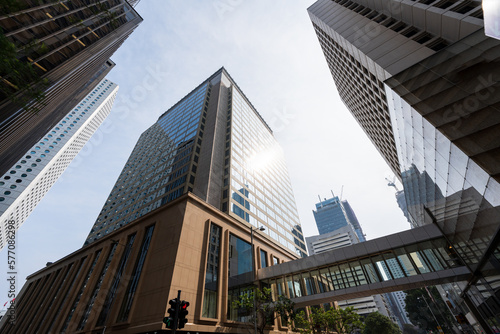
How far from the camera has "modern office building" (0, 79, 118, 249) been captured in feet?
235

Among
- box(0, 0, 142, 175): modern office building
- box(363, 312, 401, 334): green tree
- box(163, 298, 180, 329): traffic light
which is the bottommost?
box(163, 298, 180, 329): traffic light

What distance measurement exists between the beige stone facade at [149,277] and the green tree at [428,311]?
56950 mm

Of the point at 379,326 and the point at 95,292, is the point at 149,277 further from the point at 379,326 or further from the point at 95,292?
the point at 379,326

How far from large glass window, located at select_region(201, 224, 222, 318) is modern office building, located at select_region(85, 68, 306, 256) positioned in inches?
428

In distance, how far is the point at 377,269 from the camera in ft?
67.2

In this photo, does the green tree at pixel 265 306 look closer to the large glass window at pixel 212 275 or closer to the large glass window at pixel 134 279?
the large glass window at pixel 212 275

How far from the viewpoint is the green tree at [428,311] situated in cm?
5466

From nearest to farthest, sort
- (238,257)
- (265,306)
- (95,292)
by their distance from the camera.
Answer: (265,306)
(95,292)
(238,257)

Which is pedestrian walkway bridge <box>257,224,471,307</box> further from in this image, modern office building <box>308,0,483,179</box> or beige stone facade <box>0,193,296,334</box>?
modern office building <box>308,0,483,179</box>

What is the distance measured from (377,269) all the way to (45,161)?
112m

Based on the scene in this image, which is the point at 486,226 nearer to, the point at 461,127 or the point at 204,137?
the point at 461,127

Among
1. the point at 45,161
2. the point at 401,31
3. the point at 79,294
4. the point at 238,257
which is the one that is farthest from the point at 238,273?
the point at 45,161

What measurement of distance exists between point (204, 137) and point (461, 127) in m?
44.6

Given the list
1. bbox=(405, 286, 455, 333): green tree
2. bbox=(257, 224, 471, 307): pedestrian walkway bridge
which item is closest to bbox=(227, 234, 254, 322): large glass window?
bbox=(257, 224, 471, 307): pedestrian walkway bridge
